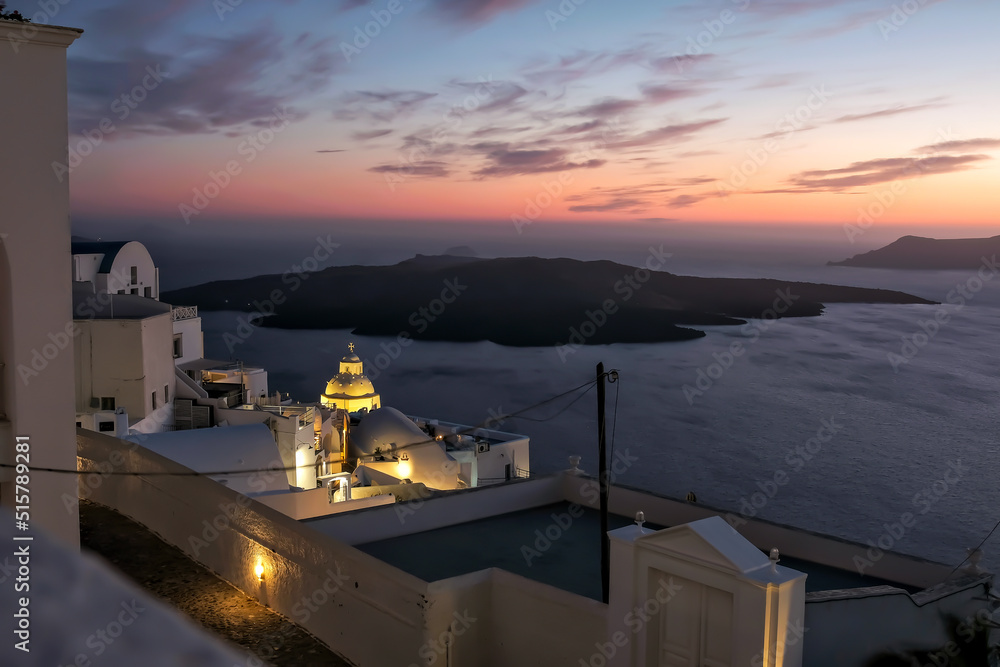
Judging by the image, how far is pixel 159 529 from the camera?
7523 mm

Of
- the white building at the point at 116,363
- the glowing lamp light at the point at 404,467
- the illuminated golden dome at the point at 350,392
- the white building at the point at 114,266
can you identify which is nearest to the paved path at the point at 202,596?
the white building at the point at 116,363

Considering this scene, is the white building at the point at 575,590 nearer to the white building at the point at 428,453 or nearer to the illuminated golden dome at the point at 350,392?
the white building at the point at 428,453

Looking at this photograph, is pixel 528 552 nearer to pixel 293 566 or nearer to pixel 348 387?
pixel 293 566

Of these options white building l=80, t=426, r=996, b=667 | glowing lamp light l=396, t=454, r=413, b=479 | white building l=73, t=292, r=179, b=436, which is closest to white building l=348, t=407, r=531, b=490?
glowing lamp light l=396, t=454, r=413, b=479

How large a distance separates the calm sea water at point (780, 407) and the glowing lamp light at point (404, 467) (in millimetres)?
12564

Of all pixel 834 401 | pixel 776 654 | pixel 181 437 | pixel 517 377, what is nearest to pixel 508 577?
pixel 776 654

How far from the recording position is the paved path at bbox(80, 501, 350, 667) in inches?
234

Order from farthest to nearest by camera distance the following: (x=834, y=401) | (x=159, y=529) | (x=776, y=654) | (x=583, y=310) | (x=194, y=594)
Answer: (x=583, y=310) → (x=834, y=401) → (x=159, y=529) → (x=194, y=594) → (x=776, y=654)

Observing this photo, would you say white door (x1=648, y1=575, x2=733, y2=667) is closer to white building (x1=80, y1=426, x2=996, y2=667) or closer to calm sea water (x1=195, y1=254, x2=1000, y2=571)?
white building (x1=80, y1=426, x2=996, y2=667)

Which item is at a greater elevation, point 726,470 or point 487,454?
Answer: point 487,454

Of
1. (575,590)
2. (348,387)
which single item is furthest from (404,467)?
(575,590)

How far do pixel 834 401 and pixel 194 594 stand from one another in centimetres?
7314

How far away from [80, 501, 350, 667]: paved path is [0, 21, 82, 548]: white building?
1194 millimetres

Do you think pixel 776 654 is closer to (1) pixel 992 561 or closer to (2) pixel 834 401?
(1) pixel 992 561
